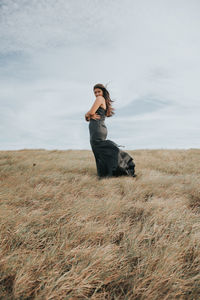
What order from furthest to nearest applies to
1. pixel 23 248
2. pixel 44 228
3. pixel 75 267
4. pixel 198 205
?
pixel 198 205
pixel 44 228
pixel 23 248
pixel 75 267

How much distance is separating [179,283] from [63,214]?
1.37 m

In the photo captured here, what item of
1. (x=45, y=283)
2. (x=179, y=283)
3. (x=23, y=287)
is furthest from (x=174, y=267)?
(x=23, y=287)

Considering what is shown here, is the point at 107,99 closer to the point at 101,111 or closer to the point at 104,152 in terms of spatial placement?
the point at 101,111

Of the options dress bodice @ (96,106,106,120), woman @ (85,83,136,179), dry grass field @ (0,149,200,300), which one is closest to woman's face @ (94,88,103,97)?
woman @ (85,83,136,179)

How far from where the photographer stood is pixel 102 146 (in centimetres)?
505

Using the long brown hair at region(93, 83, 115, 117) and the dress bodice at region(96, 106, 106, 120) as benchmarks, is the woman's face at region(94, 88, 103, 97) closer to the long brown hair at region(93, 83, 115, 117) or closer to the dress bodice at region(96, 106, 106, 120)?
the long brown hair at region(93, 83, 115, 117)

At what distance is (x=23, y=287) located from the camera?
1.18 meters

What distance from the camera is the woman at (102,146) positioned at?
493 centimetres

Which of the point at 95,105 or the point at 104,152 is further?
the point at 104,152

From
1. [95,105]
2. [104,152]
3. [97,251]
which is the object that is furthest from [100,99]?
[97,251]

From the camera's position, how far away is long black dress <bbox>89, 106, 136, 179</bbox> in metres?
4.95

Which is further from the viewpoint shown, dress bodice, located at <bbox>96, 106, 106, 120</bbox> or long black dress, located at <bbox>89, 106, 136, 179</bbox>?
dress bodice, located at <bbox>96, 106, 106, 120</bbox>

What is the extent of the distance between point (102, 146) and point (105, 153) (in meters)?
0.20

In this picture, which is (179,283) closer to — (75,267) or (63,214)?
(75,267)
